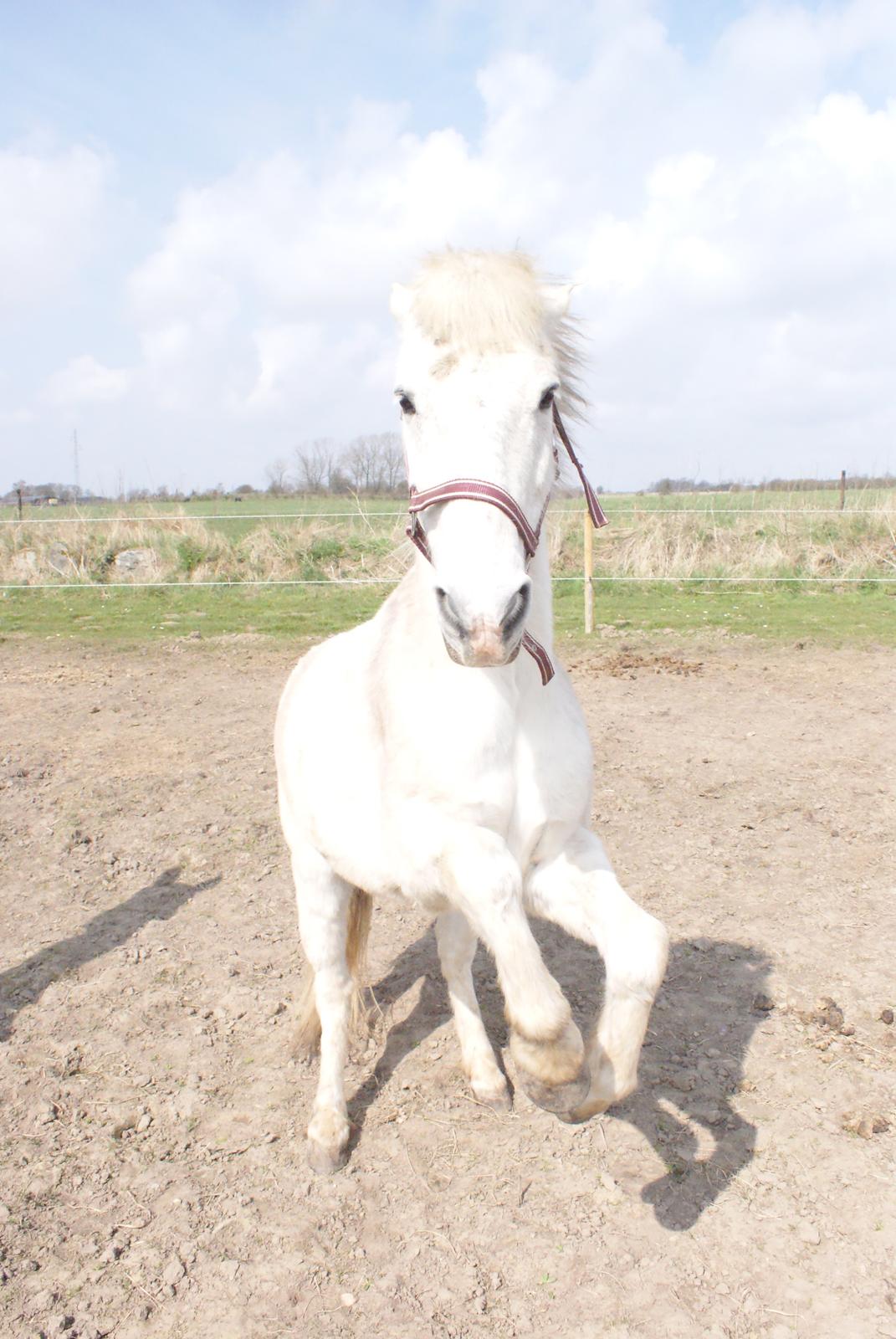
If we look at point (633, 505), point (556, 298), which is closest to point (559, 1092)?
point (556, 298)

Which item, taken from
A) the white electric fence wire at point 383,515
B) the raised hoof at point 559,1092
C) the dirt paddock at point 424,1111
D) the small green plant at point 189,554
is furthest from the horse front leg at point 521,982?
the small green plant at point 189,554

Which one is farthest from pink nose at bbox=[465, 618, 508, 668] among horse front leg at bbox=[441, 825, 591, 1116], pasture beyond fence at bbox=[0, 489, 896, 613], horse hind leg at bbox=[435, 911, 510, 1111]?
pasture beyond fence at bbox=[0, 489, 896, 613]

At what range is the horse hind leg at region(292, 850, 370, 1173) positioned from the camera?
288cm

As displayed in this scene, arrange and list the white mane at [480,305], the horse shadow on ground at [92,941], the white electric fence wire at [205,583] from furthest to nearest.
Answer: the white electric fence wire at [205,583] → the horse shadow on ground at [92,941] → the white mane at [480,305]

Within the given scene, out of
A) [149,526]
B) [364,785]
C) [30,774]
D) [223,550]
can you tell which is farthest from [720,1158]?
[149,526]

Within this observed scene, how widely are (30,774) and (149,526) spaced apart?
12.2m

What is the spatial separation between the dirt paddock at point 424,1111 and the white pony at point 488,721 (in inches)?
12.8

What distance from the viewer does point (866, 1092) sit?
114 inches

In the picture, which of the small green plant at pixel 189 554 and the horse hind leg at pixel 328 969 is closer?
the horse hind leg at pixel 328 969

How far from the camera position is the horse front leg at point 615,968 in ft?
6.92

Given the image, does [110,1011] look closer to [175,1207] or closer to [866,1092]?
[175,1207]

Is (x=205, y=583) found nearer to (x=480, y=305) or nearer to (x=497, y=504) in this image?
(x=480, y=305)

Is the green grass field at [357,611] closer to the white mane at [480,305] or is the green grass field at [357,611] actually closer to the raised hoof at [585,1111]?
the white mane at [480,305]

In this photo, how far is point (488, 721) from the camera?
2.21 metres
